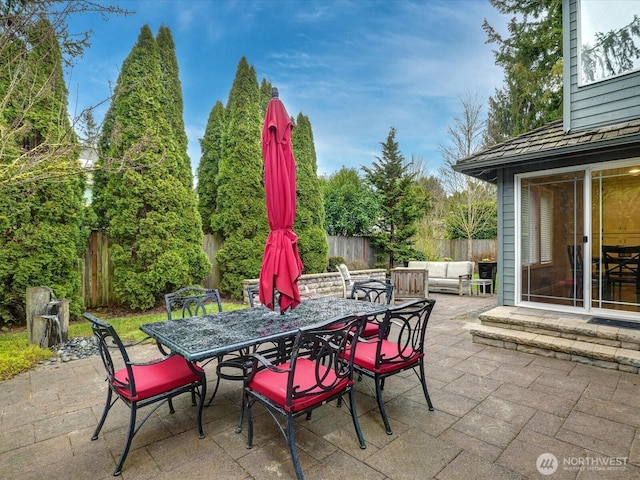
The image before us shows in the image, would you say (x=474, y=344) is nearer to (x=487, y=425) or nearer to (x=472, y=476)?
(x=487, y=425)

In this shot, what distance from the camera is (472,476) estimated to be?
182cm

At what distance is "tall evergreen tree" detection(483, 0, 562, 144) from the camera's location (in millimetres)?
10727

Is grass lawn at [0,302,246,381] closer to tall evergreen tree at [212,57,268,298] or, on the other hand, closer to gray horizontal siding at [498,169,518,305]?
tall evergreen tree at [212,57,268,298]

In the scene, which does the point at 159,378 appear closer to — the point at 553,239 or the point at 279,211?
the point at 279,211

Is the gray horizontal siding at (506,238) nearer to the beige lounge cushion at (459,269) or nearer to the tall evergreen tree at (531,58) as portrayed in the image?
the beige lounge cushion at (459,269)

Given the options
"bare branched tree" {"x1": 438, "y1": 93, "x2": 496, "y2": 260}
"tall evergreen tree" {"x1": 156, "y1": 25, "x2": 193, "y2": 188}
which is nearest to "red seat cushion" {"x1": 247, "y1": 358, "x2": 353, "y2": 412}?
"tall evergreen tree" {"x1": 156, "y1": 25, "x2": 193, "y2": 188}

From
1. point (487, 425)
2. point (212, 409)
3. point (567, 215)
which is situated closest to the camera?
point (487, 425)

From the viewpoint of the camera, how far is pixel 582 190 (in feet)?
14.5

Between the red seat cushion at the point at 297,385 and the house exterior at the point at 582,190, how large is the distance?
4097 mm

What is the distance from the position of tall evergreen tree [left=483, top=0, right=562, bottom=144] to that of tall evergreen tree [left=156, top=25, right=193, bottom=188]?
10.6m

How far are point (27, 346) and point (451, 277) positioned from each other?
863 centimetres

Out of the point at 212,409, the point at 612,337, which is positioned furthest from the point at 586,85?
the point at 212,409

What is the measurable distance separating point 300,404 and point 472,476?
3.36 feet

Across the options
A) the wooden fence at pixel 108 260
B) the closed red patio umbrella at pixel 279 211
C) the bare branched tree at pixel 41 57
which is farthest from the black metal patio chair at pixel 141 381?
the wooden fence at pixel 108 260
